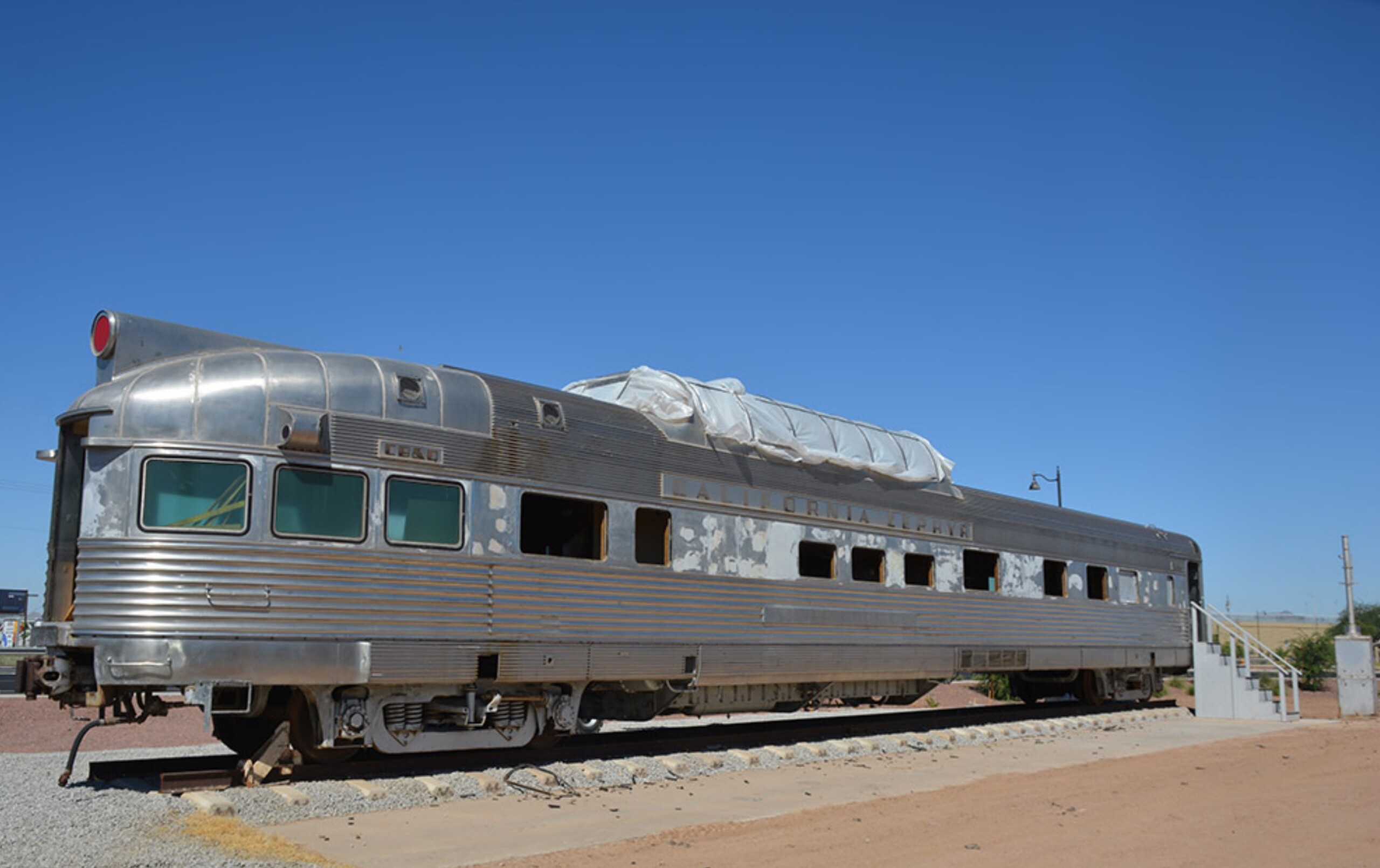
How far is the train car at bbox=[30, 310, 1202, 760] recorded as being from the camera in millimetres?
9508

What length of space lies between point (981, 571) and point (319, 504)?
39.1 feet

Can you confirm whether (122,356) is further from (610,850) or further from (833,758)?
(833,758)

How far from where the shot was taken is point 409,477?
10570 mm

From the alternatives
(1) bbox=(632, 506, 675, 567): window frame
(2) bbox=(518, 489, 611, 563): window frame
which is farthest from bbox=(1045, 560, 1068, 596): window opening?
(2) bbox=(518, 489, 611, 563): window frame

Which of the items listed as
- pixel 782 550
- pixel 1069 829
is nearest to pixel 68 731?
pixel 782 550

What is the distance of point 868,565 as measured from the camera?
17016 millimetres

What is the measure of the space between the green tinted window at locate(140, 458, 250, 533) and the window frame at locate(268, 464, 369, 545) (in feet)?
0.74

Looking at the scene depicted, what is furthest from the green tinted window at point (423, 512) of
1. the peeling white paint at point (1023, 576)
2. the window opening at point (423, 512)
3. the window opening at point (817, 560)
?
the peeling white paint at point (1023, 576)

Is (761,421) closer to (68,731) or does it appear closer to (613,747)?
(613,747)

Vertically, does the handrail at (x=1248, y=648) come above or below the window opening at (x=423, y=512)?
below

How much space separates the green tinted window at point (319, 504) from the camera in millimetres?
9844

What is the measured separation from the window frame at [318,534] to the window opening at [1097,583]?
14.8 meters

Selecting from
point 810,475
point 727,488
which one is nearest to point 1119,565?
point 810,475

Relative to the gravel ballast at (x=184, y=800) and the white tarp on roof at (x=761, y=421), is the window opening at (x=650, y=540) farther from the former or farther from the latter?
the gravel ballast at (x=184, y=800)
